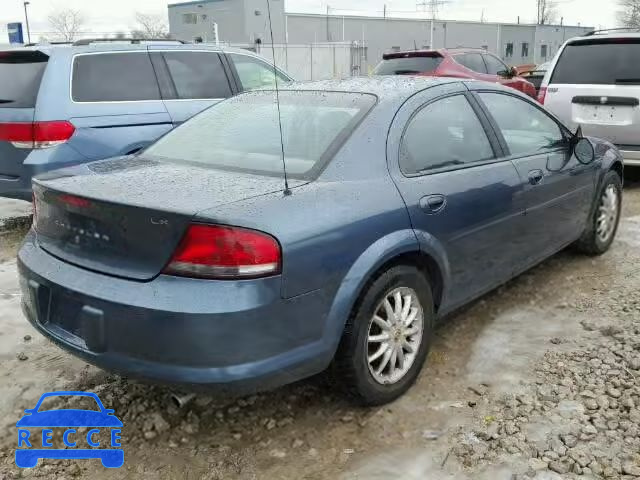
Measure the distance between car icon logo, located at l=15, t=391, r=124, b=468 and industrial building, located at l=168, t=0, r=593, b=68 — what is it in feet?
120

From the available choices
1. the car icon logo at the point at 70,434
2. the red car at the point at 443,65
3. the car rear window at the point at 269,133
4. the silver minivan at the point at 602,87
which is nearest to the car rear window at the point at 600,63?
the silver minivan at the point at 602,87

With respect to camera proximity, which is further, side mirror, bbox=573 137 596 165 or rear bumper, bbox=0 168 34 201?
rear bumper, bbox=0 168 34 201

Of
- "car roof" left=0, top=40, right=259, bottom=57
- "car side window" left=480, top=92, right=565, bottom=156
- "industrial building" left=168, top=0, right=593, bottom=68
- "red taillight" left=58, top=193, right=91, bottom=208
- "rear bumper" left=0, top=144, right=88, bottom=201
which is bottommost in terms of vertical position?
"rear bumper" left=0, top=144, right=88, bottom=201

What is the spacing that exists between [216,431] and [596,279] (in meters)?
3.10

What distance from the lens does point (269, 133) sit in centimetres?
329

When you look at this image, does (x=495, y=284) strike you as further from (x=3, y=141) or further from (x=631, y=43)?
(x=631, y=43)

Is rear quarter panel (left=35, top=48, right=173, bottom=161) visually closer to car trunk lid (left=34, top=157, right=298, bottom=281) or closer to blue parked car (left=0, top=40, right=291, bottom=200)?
blue parked car (left=0, top=40, right=291, bottom=200)

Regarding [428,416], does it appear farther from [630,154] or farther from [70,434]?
[630,154]

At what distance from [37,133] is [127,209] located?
3.26m

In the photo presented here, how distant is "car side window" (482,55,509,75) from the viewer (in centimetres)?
1229

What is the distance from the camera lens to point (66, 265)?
2.75 metres

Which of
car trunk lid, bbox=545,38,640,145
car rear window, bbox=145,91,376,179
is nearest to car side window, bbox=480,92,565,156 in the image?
car rear window, bbox=145,91,376,179

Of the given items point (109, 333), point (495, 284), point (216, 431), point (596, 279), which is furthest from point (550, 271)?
point (109, 333)

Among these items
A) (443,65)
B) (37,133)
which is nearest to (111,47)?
(37,133)
